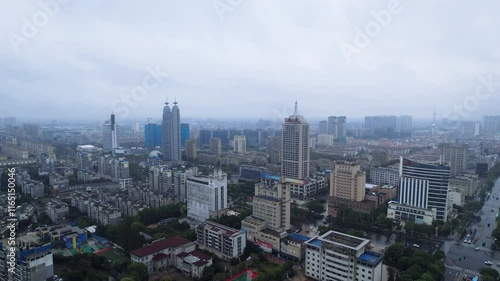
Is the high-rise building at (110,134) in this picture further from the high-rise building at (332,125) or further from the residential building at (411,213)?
the high-rise building at (332,125)

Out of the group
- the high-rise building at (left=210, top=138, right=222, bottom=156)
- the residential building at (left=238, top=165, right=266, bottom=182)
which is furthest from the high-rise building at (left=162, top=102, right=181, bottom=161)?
the residential building at (left=238, top=165, right=266, bottom=182)

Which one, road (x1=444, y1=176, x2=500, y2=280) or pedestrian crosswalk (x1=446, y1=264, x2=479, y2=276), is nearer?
pedestrian crosswalk (x1=446, y1=264, x2=479, y2=276)

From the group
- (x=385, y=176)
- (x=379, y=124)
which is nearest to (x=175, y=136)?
(x=385, y=176)

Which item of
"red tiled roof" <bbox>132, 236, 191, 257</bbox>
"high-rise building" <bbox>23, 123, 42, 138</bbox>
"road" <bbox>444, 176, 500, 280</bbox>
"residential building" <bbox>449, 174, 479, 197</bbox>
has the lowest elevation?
"road" <bbox>444, 176, 500, 280</bbox>

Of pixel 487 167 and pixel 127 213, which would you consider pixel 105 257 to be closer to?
pixel 127 213

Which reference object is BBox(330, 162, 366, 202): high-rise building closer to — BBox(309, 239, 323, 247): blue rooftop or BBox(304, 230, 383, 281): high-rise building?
BBox(304, 230, 383, 281): high-rise building
